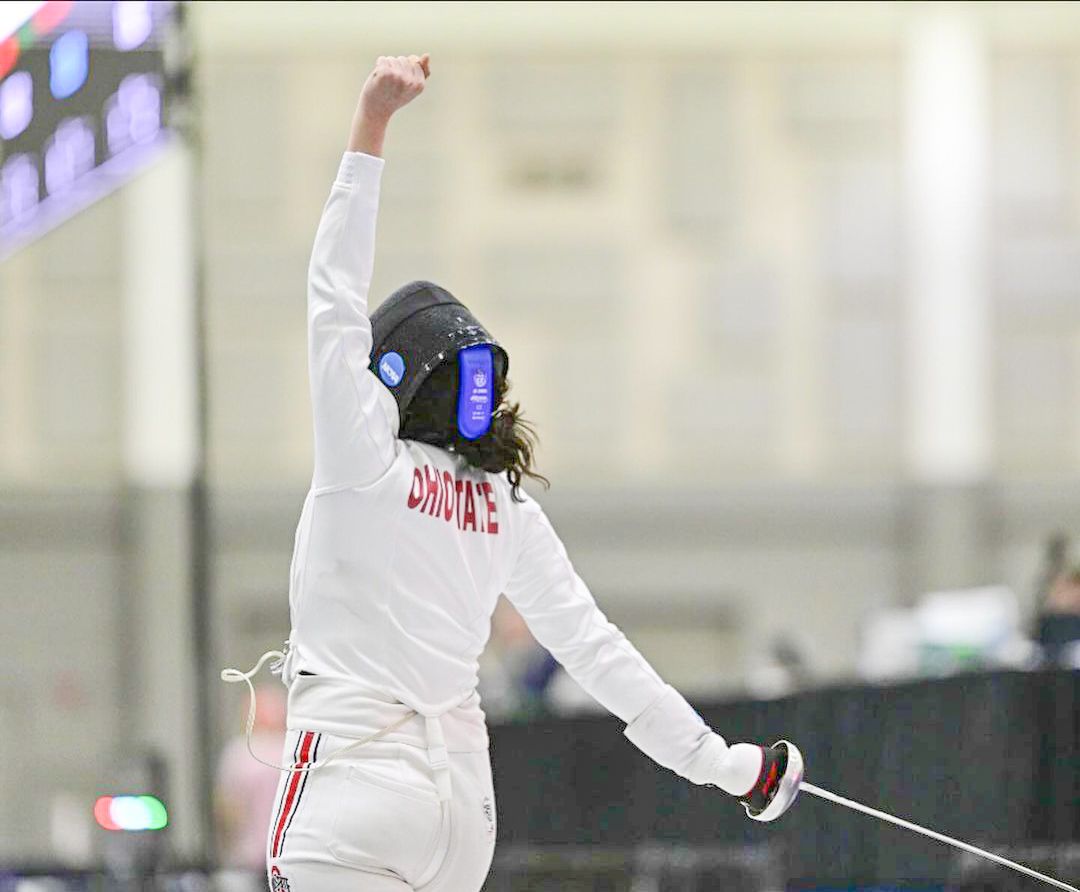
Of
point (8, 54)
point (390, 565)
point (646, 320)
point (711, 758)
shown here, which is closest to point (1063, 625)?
point (711, 758)

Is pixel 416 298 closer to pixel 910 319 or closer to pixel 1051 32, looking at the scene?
pixel 910 319

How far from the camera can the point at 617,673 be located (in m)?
2.75

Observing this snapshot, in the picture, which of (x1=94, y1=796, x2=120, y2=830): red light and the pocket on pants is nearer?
the pocket on pants

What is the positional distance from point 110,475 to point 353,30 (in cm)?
328

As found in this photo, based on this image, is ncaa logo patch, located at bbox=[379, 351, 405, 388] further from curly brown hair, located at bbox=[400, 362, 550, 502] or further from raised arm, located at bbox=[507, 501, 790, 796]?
raised arm, located at bbox=[507, 501, 790, 796]

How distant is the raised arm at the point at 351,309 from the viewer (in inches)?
93.4

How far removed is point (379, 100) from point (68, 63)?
11.3 ft

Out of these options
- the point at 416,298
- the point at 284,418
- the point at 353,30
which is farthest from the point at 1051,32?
the point at 416,298

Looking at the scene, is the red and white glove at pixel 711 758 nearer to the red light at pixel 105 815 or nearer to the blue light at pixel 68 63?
the red light at pixel 105 815

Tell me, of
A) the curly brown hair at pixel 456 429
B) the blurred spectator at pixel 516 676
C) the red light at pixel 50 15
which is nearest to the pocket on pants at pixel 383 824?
the curly brown hair at pixel 456 429

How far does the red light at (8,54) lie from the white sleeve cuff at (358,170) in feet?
12.6

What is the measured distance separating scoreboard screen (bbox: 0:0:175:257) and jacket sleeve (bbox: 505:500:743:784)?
2.88 m

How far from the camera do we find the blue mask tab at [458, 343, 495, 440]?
2.54 meters

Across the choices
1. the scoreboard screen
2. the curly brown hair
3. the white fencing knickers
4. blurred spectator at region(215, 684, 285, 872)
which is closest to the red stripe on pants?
the white fencing knickers
